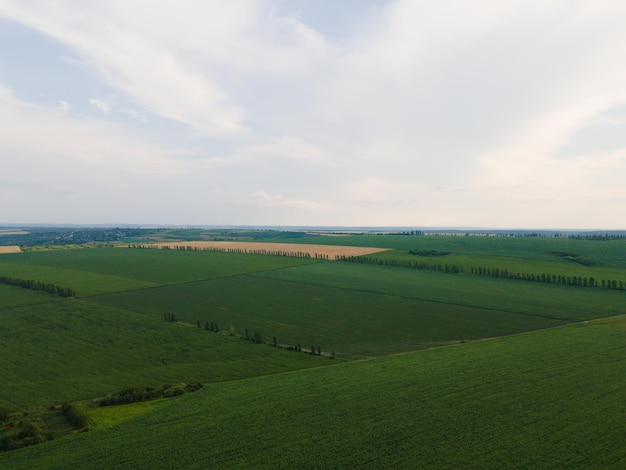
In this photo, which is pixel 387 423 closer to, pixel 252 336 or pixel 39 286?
pixel 252 336

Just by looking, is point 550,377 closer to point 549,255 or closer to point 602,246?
point 549,255

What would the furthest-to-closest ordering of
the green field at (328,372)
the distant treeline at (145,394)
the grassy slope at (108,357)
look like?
the grassy slope at (108,357)
the distant treeline at (145,394)
the green field at (328,372)

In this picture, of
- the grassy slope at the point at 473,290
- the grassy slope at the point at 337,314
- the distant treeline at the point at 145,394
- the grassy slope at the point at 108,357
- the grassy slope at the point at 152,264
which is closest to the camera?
the distant treeline at the point at 145,394

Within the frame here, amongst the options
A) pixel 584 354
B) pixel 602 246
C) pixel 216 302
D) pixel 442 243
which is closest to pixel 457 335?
pixel 584 354

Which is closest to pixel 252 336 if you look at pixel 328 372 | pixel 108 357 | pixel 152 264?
pixel 108 357

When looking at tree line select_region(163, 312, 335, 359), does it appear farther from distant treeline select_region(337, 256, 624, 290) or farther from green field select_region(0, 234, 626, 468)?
distant treeline select_region(337, 256, 624, 290)

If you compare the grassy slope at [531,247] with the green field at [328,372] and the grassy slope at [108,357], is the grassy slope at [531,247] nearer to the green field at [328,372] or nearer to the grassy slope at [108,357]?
the green field at [328,372]

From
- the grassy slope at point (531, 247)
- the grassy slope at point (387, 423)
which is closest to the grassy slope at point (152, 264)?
the grassy slope at point (531, 247)

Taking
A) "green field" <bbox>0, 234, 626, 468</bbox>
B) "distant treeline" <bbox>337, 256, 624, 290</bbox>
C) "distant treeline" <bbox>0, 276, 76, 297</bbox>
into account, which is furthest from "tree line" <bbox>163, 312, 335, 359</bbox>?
"distant treeline" <bbox>337, 256, 624, 290</bbox>
